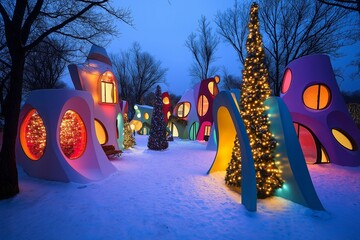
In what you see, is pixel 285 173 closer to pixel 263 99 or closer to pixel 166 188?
pixel 263 99

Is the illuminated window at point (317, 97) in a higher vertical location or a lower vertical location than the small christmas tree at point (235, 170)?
higher

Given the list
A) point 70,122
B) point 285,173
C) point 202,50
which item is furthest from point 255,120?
point 202,50

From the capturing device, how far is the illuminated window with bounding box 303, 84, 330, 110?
11.0m

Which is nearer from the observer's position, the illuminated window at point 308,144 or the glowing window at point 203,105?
the illuminated window at point 308,144

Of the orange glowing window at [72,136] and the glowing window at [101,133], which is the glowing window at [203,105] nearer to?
the glowing window at [101,133]

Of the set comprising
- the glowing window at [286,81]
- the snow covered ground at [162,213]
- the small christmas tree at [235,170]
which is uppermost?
the glowing window at [286,81]

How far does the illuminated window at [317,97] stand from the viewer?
11.0 meters

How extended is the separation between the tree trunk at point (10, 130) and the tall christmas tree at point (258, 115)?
20.4 feet

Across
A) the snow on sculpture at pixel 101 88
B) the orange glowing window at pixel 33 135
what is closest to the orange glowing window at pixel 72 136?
the orange glowing window at pixel 33 135

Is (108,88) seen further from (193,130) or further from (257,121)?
(193,130)

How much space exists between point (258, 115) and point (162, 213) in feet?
12.4

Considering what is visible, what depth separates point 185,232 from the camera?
4117 mm

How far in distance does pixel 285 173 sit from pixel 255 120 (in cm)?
166

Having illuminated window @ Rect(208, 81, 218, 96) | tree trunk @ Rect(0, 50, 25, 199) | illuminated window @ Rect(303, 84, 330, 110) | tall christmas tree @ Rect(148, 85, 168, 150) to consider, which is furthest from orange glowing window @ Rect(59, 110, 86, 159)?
illuminated window @ Rect(208, 81, 218, 96)
